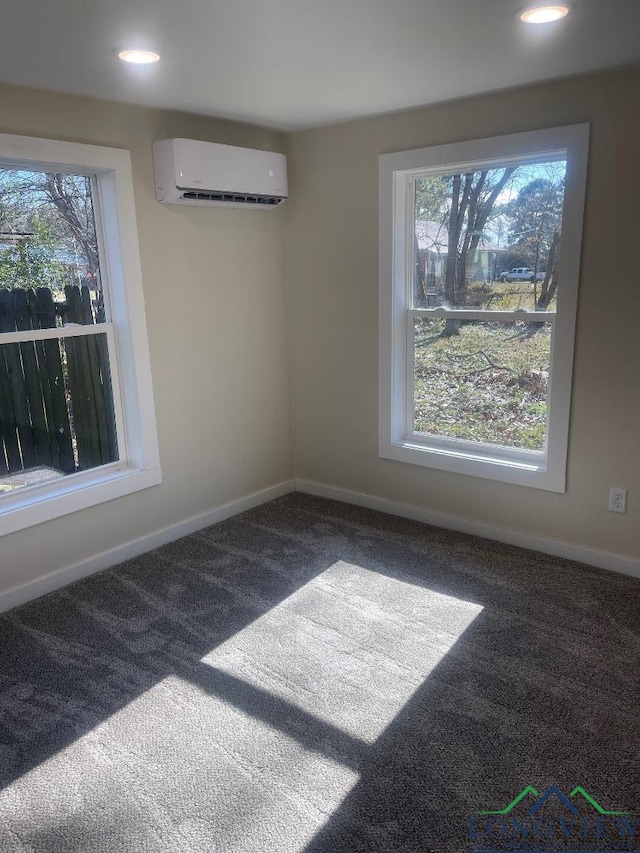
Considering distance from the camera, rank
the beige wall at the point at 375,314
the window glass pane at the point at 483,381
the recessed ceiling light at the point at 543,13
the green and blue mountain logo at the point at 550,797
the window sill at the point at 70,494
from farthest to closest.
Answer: the window glass pane at the point at 483,381, the window sill at the point at 70,494, the beige wall at the point at 375,314, the recessed ceiling light at the point at 543,13, the green and blue mountain logo at the point at 550,797

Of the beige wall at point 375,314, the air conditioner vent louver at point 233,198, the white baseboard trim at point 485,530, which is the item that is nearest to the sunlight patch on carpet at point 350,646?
the white baseboard trim at point 485,530

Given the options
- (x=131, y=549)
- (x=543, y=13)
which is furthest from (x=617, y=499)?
(x=131, y=549)

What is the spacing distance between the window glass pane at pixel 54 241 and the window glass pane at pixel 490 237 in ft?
5.79

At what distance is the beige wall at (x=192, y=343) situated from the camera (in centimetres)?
297

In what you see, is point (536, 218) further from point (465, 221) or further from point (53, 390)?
point (53, 390)

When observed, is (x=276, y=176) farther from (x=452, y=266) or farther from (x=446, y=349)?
(x=446, y=349)

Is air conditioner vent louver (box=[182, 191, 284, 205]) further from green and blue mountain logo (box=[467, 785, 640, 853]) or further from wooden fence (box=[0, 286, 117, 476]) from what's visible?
green and blue mountain logo (box=[467, 785, 640, 853])

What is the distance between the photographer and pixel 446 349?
3.58 metres

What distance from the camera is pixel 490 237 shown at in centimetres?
330

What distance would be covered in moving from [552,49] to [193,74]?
4.56ft

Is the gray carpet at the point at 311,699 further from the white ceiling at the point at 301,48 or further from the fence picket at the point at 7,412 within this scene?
the white ceiling at the point at 301,48

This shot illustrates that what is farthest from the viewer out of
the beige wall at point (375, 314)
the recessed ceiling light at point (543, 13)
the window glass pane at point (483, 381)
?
the window glass pane at point (483, 381)

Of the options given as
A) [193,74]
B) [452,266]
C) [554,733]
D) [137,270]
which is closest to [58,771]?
[554,733]

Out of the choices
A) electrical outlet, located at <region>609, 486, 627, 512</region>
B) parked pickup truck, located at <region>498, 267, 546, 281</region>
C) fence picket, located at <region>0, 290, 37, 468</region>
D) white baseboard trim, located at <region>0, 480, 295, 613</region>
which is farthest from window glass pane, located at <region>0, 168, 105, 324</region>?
electrical outlet, located at <region>609, 486, 627, 512</region>
